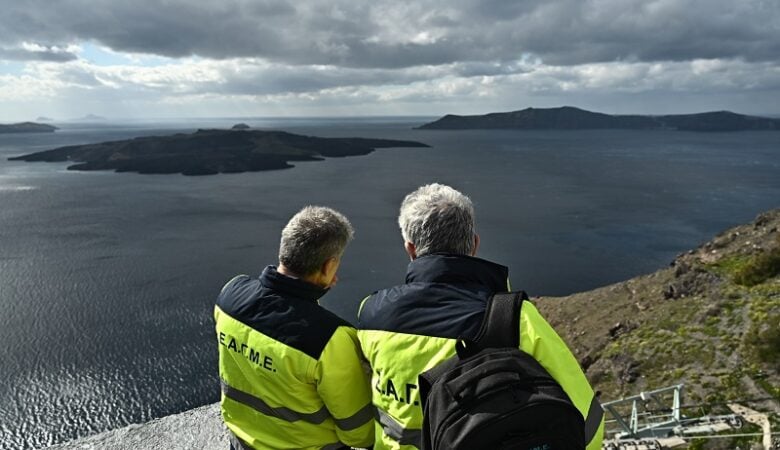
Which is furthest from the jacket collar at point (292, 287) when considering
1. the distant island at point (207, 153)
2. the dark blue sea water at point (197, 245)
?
the distant island at point (207, 153)

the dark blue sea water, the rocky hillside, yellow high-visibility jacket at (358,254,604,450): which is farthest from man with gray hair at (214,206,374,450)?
the dark blue sea water

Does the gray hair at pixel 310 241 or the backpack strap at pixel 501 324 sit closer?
the backpack strap at pixel 501 324

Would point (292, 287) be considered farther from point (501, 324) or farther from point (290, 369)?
point (501, 324)

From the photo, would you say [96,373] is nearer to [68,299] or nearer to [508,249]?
[68,299]

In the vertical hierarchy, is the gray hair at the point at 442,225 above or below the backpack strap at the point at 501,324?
above

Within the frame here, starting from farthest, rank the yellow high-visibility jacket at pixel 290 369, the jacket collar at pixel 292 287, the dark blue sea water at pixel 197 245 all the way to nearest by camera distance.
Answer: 1. the dark blue sea water at pixel 197 245
2. the jacket collar at pixel 292 287
3. the yellow high-visibility jacket at pixel 290 369

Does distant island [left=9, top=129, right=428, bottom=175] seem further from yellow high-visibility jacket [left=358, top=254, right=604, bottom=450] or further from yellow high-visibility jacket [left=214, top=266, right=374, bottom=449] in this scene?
yellow high-visibility jacket [left=358, top=254, right=604, bottom=450]

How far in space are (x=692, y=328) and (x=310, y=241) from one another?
17.3m

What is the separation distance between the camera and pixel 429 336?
233 centimetres

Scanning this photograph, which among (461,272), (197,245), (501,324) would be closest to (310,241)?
(461,272)

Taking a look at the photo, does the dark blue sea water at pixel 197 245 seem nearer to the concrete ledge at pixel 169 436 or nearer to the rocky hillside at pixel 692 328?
the rocky hillside at pixel 692 328

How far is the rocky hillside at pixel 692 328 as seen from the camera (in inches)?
477

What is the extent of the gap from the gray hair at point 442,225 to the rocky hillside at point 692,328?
954cm

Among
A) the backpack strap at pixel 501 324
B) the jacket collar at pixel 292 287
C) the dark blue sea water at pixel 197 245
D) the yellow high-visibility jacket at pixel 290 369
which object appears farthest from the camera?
the dark blue sea water at pixel 197 245
